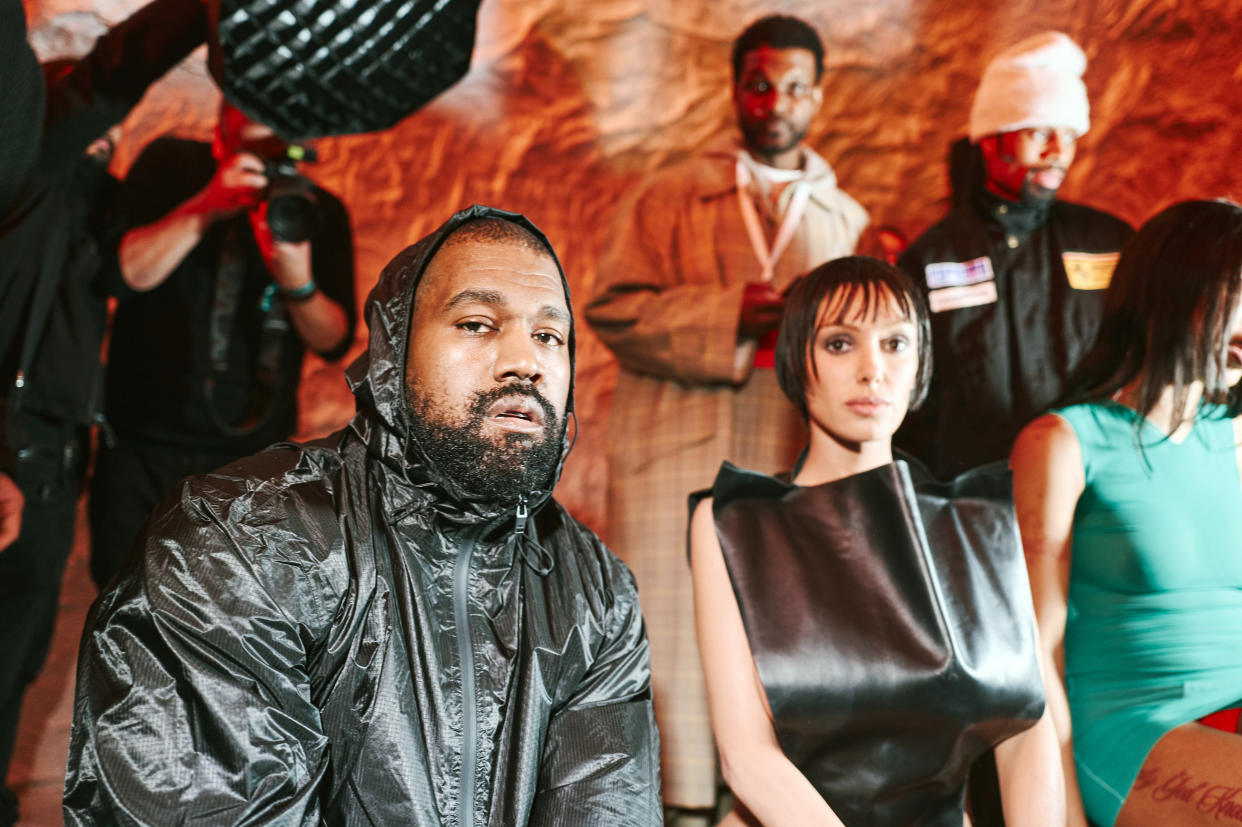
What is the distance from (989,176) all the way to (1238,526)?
837 millimetres

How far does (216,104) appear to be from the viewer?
7.42 ft

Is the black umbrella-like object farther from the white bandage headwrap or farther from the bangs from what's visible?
the white bandage headwrap

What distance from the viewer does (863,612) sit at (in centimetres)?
154

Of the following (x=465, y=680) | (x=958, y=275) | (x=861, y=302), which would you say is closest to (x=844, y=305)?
(x=861, y=302)

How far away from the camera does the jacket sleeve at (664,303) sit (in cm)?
208

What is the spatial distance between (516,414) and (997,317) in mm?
1180

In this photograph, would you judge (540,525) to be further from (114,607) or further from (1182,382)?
(1182,382)

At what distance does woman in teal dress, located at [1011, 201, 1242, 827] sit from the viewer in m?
1.62

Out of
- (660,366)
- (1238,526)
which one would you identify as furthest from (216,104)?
(1238,526)

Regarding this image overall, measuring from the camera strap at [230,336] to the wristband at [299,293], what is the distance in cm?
3

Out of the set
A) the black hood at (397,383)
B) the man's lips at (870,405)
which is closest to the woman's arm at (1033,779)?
the man's lips at (870,405)

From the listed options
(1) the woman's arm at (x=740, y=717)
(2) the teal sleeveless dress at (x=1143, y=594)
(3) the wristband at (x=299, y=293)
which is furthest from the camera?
(3) the wristband at (x=299, y=293)

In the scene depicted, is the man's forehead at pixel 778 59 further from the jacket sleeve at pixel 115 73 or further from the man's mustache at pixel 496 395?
the man's mustache at pixel 496 395

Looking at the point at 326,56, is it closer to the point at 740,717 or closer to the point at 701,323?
the point at 701,323
